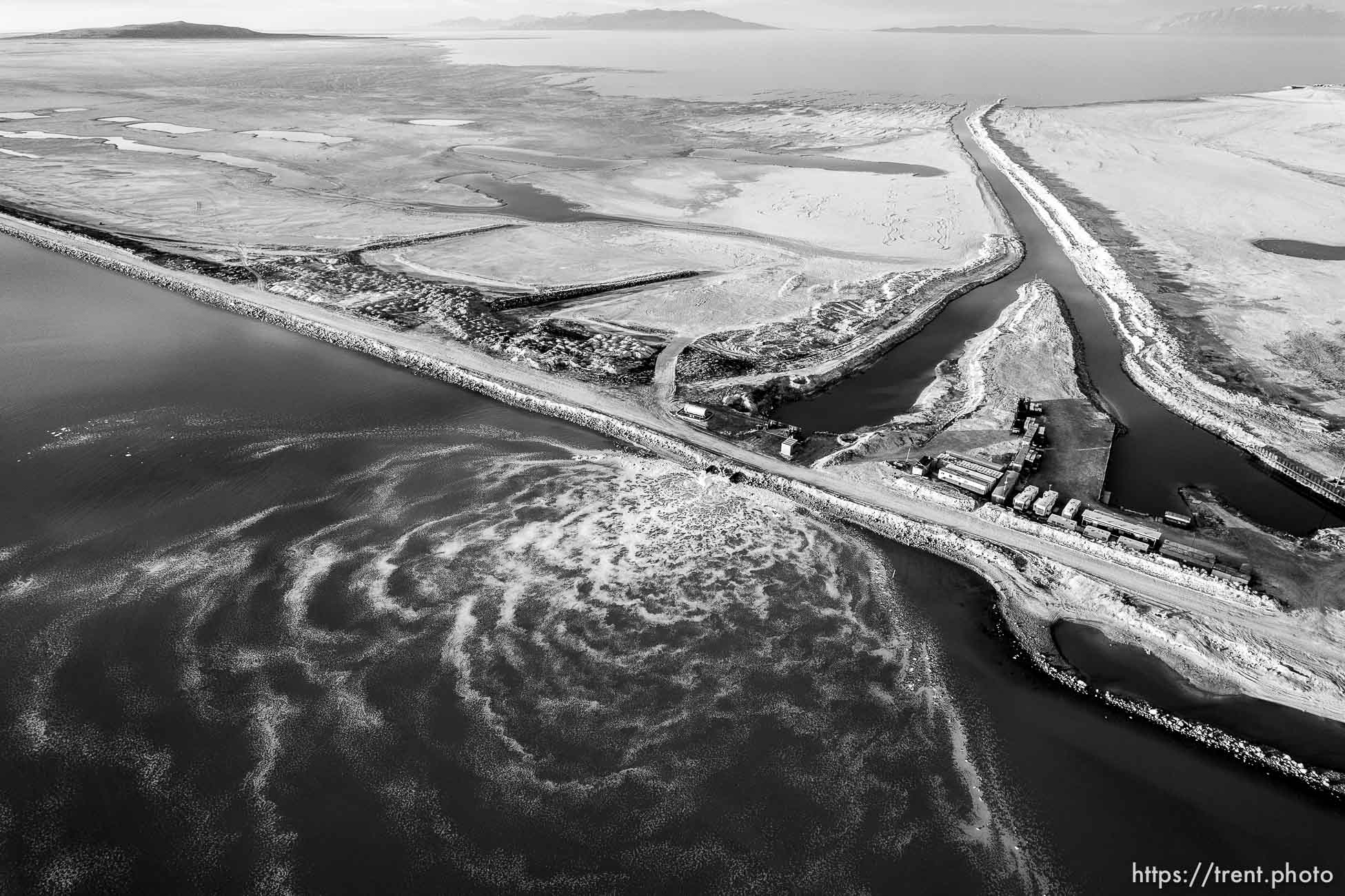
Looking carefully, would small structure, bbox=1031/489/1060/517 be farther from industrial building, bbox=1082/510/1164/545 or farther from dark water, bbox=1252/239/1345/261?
dark water, bbox=1252/239/1345/261

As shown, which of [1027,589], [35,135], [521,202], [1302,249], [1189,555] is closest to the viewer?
[1027,589]

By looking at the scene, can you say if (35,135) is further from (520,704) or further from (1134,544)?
(1134,544)

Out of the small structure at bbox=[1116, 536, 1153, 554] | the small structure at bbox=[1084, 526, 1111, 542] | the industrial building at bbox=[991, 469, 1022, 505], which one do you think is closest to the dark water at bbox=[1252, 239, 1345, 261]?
the industrial building at bbox=[991, 469, 1022, 505]

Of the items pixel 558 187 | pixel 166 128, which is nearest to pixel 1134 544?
pixel 558 187

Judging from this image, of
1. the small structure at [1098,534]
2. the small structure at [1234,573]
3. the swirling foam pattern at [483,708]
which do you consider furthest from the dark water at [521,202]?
the small structure at [1234,573]

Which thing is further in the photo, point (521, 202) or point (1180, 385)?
→ point (521, 202)
